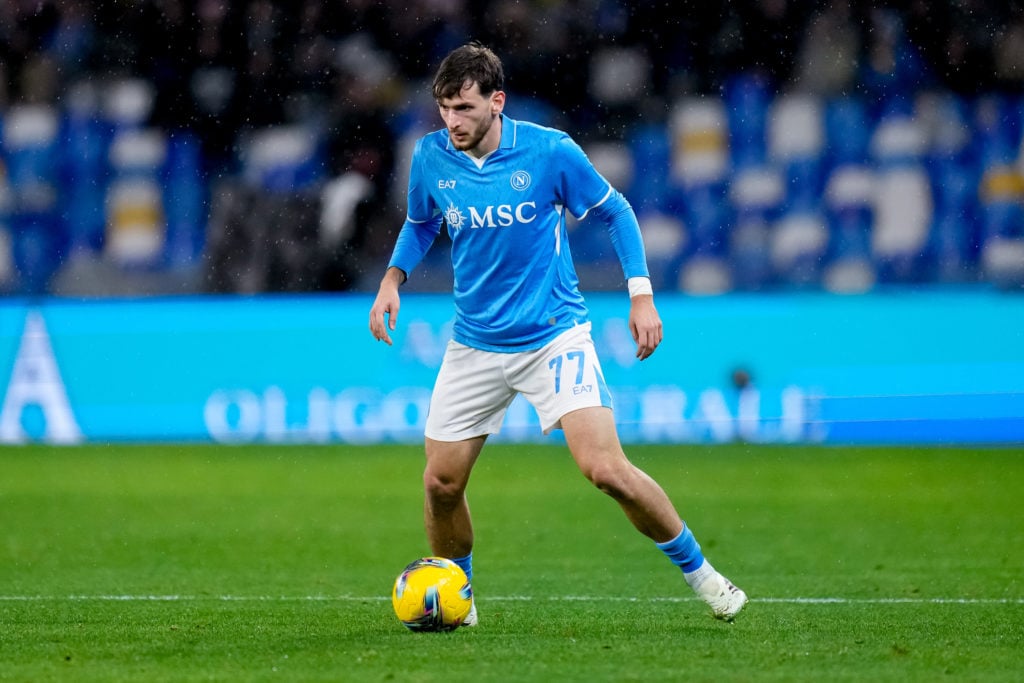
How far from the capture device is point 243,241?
15227mm

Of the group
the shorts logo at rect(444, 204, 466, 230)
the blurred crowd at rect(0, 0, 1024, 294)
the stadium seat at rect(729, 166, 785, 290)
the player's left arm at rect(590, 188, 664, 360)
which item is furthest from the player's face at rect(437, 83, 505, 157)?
the stadium seat at rect(729, 166, 785, 290)

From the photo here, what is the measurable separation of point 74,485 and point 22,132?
6.83 m

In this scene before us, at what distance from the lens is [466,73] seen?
5383 millimetres

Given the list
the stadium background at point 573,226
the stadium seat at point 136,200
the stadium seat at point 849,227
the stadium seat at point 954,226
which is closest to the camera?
the stadium background at point 573,226

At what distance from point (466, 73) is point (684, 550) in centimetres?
181

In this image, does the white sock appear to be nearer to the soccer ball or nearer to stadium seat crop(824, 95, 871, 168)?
the soccer ball

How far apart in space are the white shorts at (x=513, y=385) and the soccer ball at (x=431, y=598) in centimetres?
49

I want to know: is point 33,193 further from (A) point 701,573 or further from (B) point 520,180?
(A) point 701,573

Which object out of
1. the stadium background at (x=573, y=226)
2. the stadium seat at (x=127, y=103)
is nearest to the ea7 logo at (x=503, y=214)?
the stadium background at (x=573, y=226)

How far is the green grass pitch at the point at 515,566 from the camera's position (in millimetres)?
5035

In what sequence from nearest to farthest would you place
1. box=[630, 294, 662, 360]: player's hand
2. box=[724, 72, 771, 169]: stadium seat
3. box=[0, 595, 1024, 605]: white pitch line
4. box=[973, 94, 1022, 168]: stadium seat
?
box=[630, 294, 662, 360]: player's hand
box=[0, 595, 1024, 605]: white pitch line
box=[973, 94, 1022, 168]: stadium seat
box=[724, 72, 771, 169]: stadium seat

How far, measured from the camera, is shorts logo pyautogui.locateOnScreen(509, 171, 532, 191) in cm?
555

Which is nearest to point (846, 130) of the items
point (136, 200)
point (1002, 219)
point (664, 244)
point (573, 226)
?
point (1002, 219)

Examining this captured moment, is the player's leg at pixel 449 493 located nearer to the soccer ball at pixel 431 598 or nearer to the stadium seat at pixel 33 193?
the soccer ball at pixel 431 598
